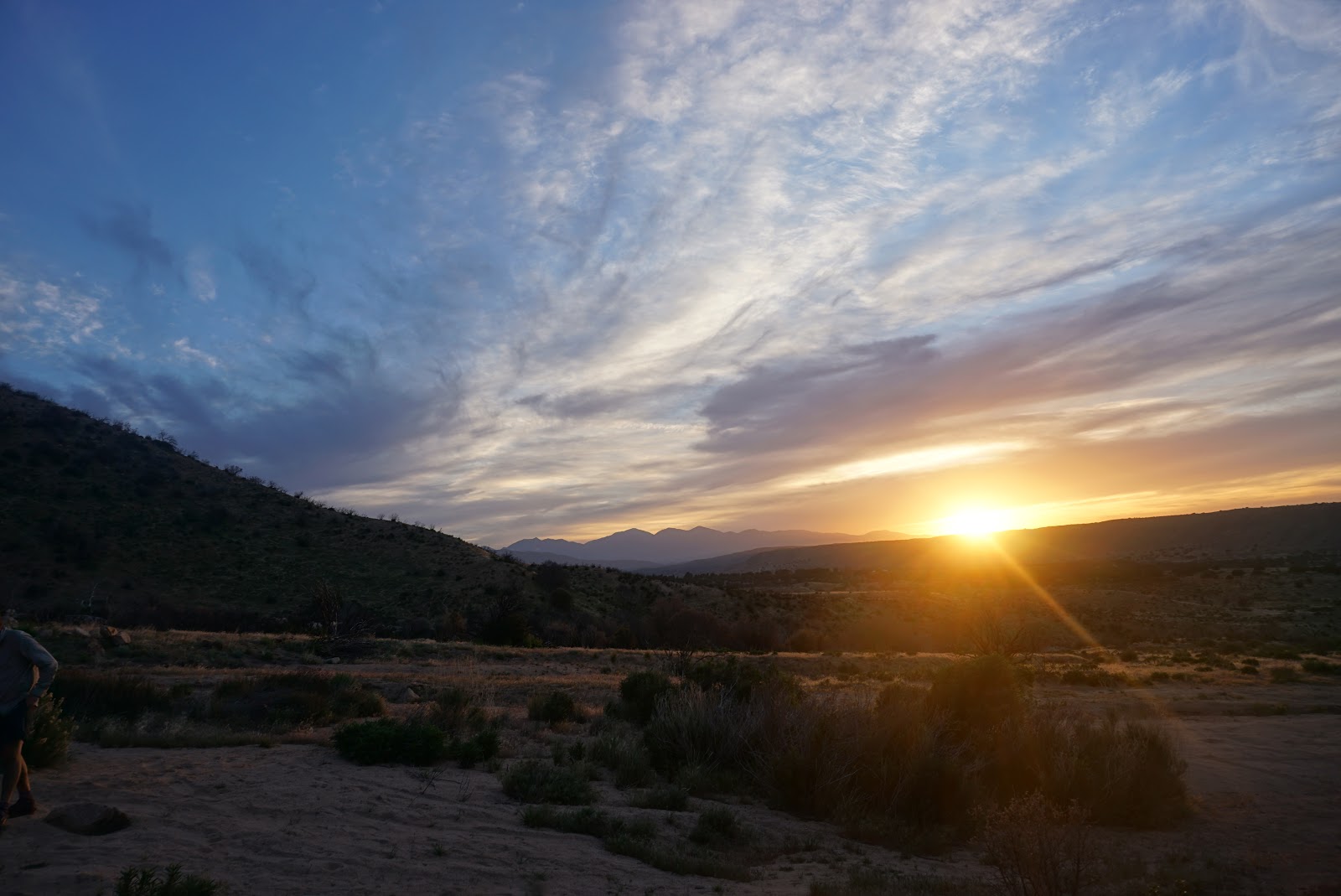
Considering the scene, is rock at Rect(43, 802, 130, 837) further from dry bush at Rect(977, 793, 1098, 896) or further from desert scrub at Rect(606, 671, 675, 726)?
desert scrub at Rect(606, 671, 675, 726)

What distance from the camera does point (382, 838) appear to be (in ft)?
25.4

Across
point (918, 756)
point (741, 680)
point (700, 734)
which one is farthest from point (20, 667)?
point (741, 680)

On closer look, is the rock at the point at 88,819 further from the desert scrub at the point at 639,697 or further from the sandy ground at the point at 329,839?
the desert scrub at the point at 639,697

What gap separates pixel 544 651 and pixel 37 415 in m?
49.4

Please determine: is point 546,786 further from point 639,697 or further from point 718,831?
point 639,697

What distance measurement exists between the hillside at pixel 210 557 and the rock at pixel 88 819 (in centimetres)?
3277

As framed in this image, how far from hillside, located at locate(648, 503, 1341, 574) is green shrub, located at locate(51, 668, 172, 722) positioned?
109970 mm

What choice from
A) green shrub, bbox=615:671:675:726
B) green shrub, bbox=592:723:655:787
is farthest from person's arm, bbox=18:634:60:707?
green shrub, bbox=615:671:675:726

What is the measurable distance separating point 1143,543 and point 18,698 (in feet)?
468

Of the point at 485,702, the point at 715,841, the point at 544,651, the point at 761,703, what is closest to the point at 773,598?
the point at 544,651

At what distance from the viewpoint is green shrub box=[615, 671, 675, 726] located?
15.7 meters

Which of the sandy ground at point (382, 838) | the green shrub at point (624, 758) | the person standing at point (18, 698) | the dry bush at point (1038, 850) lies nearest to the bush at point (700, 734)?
the green shrub at point (624, 758)

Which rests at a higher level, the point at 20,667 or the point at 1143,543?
the point at 1143,543

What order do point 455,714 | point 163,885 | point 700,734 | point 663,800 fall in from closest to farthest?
point 163,885
point 663,800
point 700,734
point 455,714
